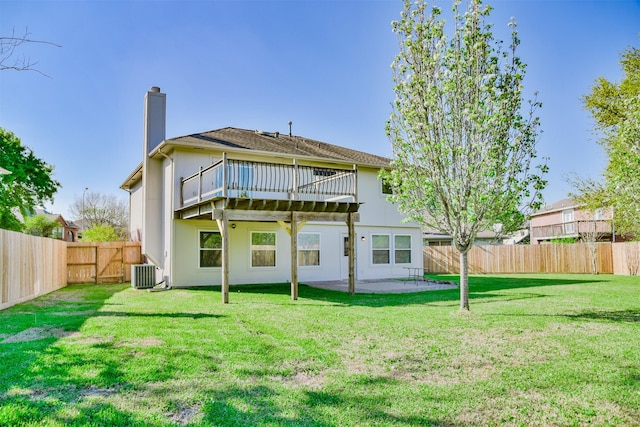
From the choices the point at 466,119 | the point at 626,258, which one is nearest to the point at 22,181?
the point at 466,119

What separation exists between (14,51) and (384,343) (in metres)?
5.52

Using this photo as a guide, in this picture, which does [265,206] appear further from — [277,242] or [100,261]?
[100,261]

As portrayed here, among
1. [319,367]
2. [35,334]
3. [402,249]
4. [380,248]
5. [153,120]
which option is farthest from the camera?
[402,249]

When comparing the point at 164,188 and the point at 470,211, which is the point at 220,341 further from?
the point at 164,188

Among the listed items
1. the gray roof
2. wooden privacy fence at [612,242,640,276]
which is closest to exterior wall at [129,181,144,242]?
the gray roof

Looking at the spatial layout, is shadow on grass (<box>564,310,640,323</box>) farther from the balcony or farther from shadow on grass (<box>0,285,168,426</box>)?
shadow on grass (<box>0,285,168,426</box>)

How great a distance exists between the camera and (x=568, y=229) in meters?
34.4

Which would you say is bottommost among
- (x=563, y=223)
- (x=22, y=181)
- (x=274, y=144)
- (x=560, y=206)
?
(x=563, y=223)

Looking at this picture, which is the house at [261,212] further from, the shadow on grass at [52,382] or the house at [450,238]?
the house at [450,238]

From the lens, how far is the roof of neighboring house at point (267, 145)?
14391 mm

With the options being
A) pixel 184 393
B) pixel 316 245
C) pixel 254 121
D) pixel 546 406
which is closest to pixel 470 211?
pixel 546 406

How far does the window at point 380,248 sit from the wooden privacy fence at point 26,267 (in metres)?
11.7

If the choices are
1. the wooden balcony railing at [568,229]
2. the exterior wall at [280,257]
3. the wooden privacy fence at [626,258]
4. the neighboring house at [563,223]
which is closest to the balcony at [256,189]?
the exterior wall at [280,257]

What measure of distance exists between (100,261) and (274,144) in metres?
8.70
